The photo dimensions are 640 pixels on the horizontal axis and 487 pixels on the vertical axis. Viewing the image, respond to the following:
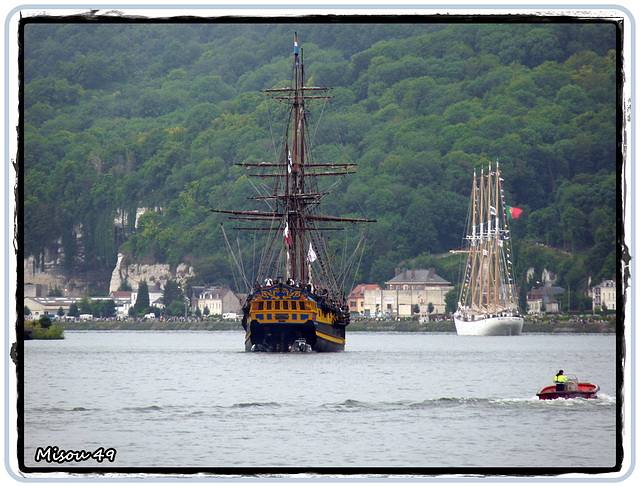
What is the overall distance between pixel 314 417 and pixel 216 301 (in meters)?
153

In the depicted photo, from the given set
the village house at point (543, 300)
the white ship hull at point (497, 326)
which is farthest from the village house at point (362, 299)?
the white ship hull at point (497, 326)

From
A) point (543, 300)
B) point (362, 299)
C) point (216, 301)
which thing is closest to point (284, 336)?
point (543, 300)

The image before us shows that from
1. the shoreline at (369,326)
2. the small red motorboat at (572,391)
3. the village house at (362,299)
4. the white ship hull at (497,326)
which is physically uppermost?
the village house at (362,299)

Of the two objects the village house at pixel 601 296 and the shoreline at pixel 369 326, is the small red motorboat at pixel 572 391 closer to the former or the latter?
the village house at pixel 601 296

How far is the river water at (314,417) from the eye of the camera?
23.4 metres

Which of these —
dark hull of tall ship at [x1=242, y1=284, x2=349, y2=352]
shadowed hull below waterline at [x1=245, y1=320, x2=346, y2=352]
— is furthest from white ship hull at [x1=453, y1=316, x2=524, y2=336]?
shadowed hull below waterline at [x1=245, y1=320, x2=346, y2=352]

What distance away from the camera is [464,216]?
18700 cm

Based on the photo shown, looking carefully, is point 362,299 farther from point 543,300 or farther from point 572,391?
point 572,391

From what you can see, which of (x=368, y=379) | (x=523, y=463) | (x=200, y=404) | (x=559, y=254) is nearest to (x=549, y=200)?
(x=559, y=254)

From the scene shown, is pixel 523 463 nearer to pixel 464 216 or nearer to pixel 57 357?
pixel 57 357

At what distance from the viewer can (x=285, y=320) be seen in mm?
66375

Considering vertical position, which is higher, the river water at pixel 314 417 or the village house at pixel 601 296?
the village house at pixel 601 296

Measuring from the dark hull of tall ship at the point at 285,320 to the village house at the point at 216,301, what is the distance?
370ft

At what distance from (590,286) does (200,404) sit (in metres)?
90.8
